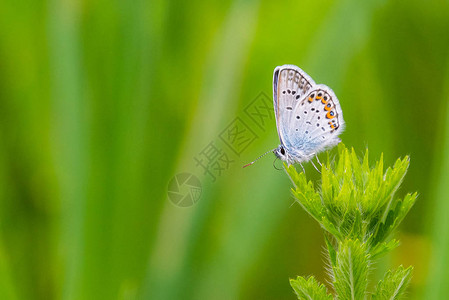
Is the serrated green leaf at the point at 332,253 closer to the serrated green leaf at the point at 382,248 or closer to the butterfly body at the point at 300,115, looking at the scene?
the serrated green leaf at the point at 382,248

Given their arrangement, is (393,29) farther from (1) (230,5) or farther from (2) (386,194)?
(2) (386,194)

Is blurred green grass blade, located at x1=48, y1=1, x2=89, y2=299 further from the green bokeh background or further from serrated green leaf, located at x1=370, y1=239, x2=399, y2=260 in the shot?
serrated green leaf, located at x1=370, y1=239, x2=399, y2=260

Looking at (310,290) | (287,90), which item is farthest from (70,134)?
(310,290)

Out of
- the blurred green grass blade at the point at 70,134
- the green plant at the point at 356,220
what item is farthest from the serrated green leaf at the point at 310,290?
the blurred green grass blade at the point at 70,134

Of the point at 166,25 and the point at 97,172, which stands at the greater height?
the point at 166,25

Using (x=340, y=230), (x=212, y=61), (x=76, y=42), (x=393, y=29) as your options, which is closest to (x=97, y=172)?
(x=76, y=42)

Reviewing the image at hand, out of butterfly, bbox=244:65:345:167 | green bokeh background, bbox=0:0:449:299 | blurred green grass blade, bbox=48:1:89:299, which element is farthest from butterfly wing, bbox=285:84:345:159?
blurred green grass blade, bbox=48:1:89:299

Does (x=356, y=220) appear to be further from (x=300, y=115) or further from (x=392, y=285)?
(x=300, y=115)
